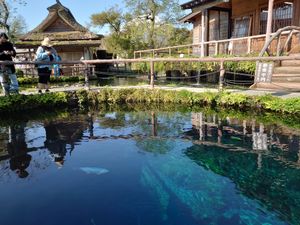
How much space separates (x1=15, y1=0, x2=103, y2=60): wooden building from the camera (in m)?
22.3

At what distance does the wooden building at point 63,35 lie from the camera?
2234 cm

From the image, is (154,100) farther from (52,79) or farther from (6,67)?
(52,79)

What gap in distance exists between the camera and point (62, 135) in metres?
6.89

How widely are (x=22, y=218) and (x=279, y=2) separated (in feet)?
44.5

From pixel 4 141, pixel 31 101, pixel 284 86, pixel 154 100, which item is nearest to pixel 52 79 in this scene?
pixel 31 101

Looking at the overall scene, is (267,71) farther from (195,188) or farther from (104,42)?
(104,42)

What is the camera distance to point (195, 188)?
4180 mm

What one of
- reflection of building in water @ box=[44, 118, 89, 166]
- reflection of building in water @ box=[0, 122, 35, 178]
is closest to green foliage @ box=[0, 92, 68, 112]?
reflection of building in water @ box=[0, 122, 35, 178]

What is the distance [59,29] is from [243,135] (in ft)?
71.0

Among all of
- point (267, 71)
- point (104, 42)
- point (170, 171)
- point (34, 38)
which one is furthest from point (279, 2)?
point (104, 42)

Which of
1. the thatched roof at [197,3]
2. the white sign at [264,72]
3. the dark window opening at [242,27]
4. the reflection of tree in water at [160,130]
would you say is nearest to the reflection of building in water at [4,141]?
the reflection of tree in water at [160,130]

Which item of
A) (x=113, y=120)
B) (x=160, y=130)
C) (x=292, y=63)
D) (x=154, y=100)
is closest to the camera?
(x=160, y=130)

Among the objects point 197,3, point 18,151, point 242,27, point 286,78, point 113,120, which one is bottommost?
point 18,151

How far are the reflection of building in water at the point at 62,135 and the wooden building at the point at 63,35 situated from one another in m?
15.1
